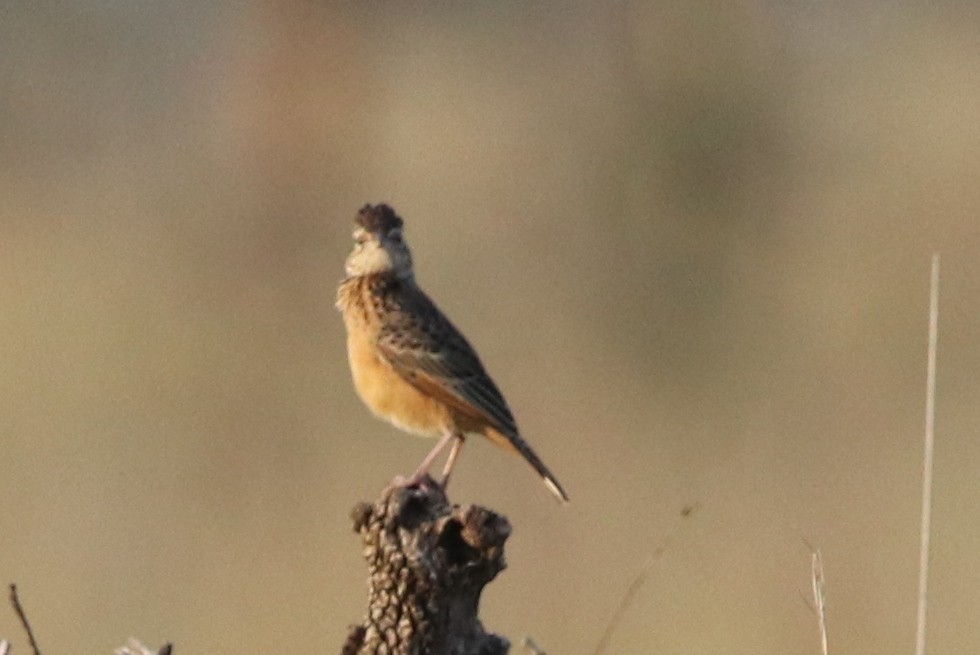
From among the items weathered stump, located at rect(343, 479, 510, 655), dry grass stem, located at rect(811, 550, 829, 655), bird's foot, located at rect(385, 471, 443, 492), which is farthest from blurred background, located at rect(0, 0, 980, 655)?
weathered stump, located at rect(343, 479, 510, 655)

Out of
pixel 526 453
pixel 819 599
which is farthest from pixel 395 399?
pixel 819 599

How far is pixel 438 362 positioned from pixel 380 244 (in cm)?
46

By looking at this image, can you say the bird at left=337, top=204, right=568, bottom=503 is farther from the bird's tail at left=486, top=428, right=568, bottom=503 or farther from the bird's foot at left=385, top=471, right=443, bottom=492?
the bird's foot at left=385, top=471, right=443, bottom=492

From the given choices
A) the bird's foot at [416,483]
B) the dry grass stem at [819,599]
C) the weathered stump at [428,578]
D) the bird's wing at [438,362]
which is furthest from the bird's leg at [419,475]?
the dry grass stem at [819,599]

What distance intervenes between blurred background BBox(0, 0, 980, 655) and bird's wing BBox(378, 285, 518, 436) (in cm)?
277

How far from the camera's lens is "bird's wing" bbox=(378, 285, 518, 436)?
5.65 meters

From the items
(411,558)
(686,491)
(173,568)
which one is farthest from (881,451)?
(411,558)

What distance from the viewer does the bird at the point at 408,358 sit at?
5668 mm

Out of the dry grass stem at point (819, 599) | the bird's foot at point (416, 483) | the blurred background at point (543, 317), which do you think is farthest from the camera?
the blurred background at point (543, 317)

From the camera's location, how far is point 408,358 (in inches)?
229

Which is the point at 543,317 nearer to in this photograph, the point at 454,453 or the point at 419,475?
the point at 454,453

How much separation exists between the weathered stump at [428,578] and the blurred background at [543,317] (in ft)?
14.4

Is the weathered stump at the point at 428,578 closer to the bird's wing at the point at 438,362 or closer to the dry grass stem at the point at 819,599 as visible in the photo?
the dry grass stem at the point at 819,599

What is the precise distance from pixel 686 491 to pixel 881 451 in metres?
0.99
